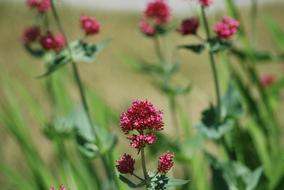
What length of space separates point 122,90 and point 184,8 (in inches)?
56.4

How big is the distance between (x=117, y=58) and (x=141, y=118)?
143 inches

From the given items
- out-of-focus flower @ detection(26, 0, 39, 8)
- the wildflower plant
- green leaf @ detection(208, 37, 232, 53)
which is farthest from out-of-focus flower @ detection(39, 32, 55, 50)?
the wildflower plant

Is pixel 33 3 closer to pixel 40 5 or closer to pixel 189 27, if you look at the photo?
pixel 40 5

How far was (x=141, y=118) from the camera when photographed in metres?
1.28

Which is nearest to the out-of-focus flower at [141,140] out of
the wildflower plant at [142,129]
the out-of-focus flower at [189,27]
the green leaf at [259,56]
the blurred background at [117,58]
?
the wildflower plant at [142,129]

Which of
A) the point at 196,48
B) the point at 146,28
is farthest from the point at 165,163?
the point at 146,28

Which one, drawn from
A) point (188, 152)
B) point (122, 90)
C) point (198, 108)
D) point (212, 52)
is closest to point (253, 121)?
point (188, 152)

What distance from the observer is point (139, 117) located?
4.20 ft

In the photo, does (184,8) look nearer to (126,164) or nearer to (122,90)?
(122,90)

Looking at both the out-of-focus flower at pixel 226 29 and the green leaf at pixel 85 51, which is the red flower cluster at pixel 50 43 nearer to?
the green leaf at pixel 85 51

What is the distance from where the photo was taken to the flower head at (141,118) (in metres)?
1.28

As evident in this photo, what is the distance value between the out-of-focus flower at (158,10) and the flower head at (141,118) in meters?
1.13

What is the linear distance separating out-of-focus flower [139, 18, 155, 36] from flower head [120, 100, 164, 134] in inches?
47.8

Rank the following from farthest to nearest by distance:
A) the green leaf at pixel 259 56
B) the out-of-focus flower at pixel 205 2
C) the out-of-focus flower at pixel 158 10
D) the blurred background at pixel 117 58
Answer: the blurred background at pixel 117 58, the green leaf at pixel 259 56, the out-of-focus flower at pixel 158 10, the out-of-focus flower at pixel 205 2
